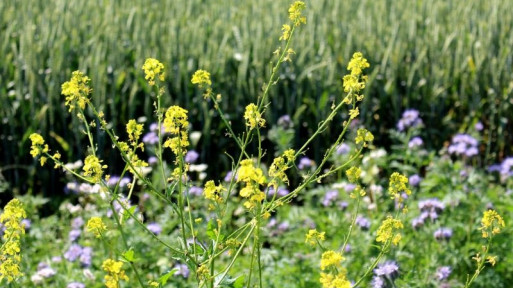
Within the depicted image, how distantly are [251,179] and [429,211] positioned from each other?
1853 mm

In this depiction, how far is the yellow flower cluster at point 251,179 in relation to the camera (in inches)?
59.5

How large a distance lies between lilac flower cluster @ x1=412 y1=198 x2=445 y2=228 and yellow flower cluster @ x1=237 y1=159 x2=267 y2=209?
172 centimetres

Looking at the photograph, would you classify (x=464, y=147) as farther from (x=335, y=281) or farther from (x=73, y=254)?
(x=335, y=281)

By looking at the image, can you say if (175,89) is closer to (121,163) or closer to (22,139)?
(121,163)

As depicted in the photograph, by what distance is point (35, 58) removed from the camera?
4.62m

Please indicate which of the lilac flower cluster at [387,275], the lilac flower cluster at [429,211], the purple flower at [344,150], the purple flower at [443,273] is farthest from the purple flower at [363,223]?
the purple flower at [344,150]

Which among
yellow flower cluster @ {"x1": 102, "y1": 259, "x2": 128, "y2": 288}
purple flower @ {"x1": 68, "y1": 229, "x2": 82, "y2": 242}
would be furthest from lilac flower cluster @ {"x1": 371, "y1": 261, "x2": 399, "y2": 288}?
purple flower @ {"x1": 68, "y1": 229, "x2": 82, "y2": 242}

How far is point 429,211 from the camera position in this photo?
10.8 ft

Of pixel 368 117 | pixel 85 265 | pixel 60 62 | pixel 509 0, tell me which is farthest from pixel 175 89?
pixel 509 0

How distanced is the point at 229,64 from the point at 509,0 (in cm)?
233

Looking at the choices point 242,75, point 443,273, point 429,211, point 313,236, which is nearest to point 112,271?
point 313,236

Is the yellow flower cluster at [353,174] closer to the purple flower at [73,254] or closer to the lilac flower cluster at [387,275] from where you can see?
the lilac flower cluster at [387,275]

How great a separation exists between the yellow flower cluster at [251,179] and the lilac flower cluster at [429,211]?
1716 mm

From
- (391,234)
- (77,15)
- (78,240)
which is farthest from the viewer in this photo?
(77,15)
